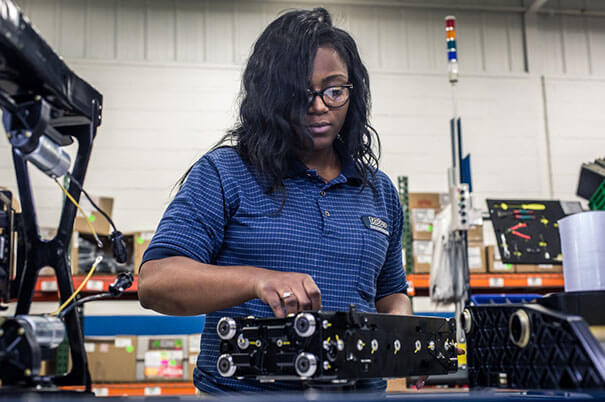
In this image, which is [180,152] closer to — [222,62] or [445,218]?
[222,62]

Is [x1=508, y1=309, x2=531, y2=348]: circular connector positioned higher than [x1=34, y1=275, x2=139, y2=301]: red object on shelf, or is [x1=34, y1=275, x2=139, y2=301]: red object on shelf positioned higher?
[x1=34, y1=275, x2=139, y2=301]: red object on shelf

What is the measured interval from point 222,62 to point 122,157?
129 cm

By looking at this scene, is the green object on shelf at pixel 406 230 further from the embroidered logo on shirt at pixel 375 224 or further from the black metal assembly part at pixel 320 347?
the black metal assembly part at pixel 320 347

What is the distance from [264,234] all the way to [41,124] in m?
0.51

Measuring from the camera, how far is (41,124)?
899mm

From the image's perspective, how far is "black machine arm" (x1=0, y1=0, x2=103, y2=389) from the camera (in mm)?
834

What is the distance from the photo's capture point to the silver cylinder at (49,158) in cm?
91

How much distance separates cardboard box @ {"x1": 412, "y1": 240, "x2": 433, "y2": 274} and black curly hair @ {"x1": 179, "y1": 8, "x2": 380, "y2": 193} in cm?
356

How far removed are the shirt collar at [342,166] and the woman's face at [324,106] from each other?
2.3 inches

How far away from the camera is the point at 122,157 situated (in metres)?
Answer: 5.91

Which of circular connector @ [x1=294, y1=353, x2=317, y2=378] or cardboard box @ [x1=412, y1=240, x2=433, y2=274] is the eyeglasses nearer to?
circular connector @ [x1=294, y1=353, x2=317, y2=378]

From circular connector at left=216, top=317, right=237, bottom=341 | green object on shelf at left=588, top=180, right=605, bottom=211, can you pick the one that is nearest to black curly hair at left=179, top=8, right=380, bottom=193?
circular connector at left=216, top=317, right=237, bottom=341

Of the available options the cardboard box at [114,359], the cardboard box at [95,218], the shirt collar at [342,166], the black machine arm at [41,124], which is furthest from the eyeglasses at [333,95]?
the cardboard box at [114,359]

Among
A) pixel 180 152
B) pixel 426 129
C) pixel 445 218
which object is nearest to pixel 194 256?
pixel 445 218
